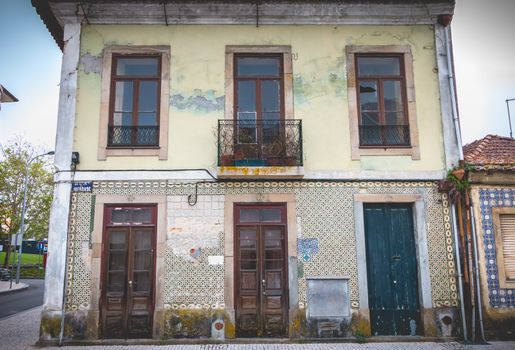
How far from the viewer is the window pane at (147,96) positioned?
969 cm

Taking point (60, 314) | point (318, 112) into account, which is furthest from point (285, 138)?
point (60, 314)

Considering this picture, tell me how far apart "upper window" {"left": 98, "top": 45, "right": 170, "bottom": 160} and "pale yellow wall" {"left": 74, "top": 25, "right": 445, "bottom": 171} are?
15cm

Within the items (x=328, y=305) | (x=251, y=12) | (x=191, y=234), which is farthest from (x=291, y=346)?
(x=251, y=12)

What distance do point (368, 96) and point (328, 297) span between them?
4592 millimetres

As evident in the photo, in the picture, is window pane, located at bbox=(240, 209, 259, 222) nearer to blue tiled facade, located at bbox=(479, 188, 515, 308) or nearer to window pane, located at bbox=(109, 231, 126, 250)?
window pane, located at bbox=(109, 231, 126, 250)

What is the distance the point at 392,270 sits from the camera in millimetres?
9250

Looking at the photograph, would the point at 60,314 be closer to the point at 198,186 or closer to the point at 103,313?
the point at 103,313

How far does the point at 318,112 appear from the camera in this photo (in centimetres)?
966

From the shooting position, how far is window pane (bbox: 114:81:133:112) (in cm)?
972

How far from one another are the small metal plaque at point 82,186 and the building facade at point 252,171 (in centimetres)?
2

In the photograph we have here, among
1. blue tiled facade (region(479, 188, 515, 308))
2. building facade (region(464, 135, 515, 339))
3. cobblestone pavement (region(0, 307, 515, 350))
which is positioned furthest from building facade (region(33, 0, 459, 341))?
blue tiled facade (region(479, 188, 515, 308))

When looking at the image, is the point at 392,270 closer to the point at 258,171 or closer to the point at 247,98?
the point at 258,171

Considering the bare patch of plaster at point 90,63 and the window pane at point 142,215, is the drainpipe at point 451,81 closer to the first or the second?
the window pane at point 142,215

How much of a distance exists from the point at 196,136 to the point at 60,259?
3853mm
